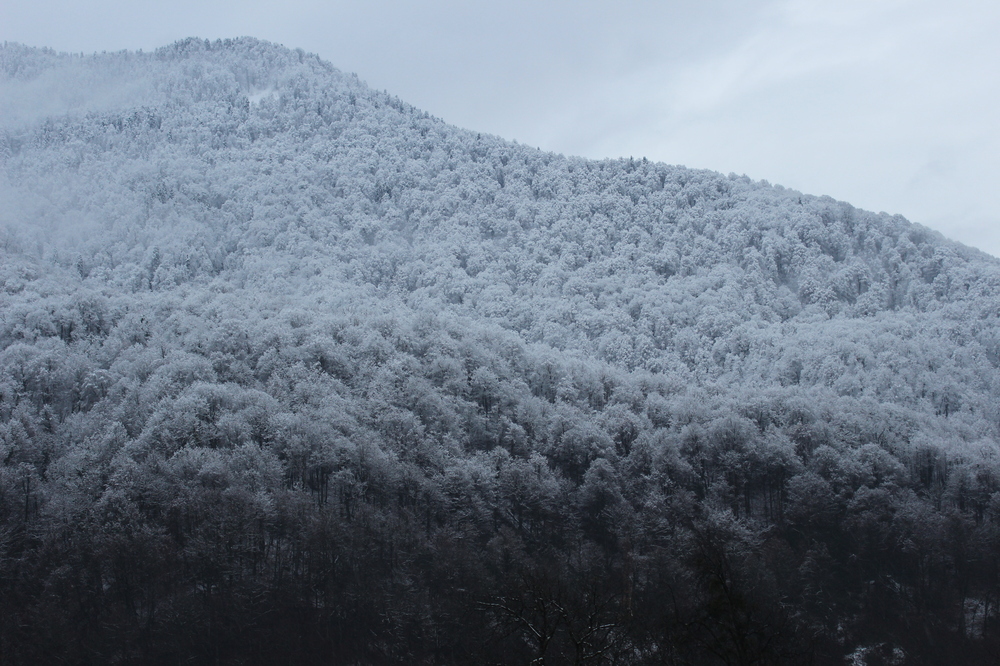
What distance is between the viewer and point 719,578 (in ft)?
77.9

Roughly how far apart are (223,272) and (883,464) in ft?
464

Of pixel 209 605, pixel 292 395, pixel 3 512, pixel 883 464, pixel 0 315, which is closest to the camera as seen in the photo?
pixel 209 605

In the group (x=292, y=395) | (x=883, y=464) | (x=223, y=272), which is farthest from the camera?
(x=223, y=272)

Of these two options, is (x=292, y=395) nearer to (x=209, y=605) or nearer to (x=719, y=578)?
(x=209, y=605)

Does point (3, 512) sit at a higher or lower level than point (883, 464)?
lower

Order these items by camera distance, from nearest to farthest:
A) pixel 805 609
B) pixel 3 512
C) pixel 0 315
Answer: pixel 805 609 < pixel 3 512 < pixel 0 315

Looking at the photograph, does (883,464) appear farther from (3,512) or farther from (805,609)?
(3,512)

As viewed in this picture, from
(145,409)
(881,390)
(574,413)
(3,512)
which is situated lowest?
(3,512)

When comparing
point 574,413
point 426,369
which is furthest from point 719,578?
point 426,369

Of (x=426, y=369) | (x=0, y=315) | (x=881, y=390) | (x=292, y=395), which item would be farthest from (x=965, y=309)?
(x=0, y=315)

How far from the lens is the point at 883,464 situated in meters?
97.4

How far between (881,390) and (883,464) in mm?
31288

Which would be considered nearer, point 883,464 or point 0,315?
point 883,464

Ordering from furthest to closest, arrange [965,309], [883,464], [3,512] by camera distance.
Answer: [965,309], [883,464], [3,512]
